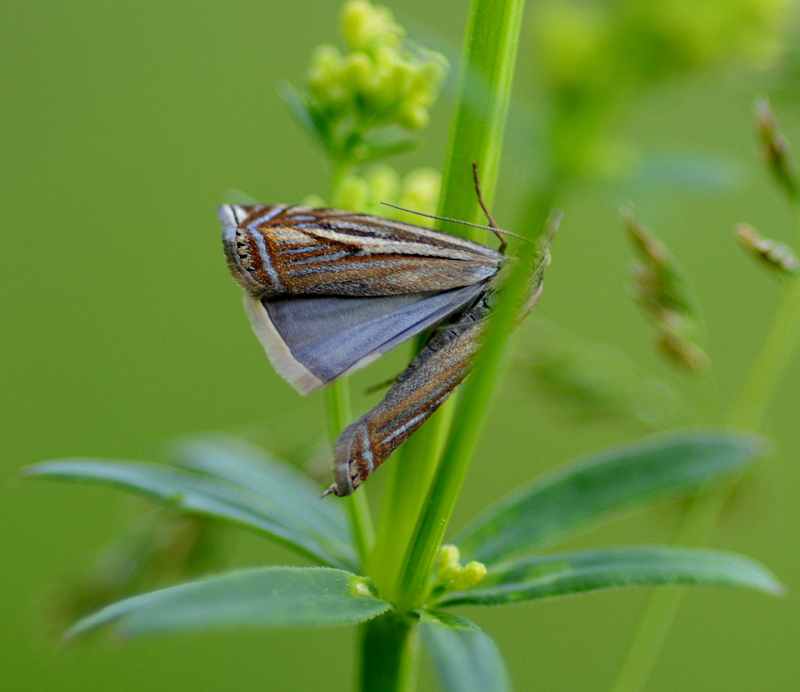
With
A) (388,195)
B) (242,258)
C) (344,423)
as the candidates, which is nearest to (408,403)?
(344,423)

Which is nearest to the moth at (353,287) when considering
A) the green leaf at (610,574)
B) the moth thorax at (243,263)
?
the moth thorax at (243,263)

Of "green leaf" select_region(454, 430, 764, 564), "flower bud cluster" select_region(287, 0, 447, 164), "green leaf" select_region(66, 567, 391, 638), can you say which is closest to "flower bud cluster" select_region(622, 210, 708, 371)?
"green leaf" select_region(454, 430, 764, 564)

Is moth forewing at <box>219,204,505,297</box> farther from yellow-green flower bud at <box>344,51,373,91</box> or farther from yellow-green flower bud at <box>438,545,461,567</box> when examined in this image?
yellow-green flower bud at <box>438,545,461,567</box>

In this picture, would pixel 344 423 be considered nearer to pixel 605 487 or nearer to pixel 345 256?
pixel 345 256

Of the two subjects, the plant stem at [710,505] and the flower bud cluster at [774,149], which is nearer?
the flower bud cluster at [774,149]

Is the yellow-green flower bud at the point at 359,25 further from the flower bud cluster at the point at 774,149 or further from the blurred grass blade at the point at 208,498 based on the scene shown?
the blurred grass blade at the point at 208,498

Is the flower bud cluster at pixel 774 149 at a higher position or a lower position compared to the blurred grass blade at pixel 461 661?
higher
